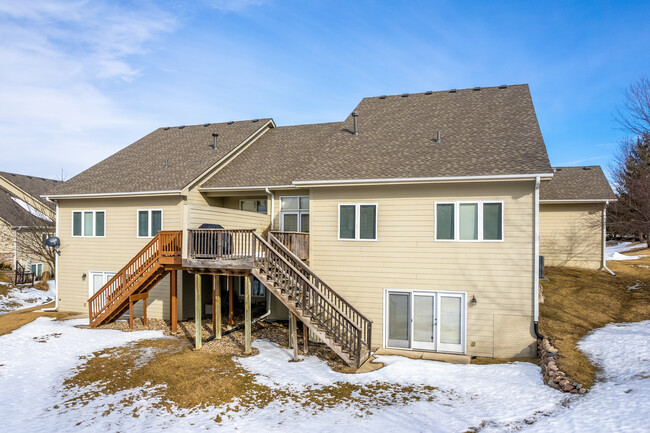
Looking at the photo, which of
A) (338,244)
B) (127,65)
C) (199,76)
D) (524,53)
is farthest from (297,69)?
(338,244)

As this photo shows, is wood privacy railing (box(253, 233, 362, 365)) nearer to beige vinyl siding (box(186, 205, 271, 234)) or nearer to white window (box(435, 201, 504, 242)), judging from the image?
beige vinyl siding (box(186, 205, 271, 234))

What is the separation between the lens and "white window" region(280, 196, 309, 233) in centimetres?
1572

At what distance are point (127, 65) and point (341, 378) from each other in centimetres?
1688

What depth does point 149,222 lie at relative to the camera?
16.4 meters

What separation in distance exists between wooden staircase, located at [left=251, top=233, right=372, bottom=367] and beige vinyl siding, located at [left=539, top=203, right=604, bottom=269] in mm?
12531

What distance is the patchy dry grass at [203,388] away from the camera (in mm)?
8688

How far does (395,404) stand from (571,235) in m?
15.7

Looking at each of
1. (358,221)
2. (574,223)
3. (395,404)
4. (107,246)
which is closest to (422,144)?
(358,221)

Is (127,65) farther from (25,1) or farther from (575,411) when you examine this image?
(575,411)

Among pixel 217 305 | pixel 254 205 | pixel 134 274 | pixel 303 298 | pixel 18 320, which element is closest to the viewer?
pixel 303 298

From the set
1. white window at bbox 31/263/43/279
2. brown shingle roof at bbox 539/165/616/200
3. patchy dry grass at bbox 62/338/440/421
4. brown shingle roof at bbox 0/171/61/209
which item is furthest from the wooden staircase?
brown shingle roof at bbox 0/171/61/209

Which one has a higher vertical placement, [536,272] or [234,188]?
[234,188]

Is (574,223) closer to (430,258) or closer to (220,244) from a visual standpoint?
(430,258)

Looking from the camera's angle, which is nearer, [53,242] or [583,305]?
[583,305]
